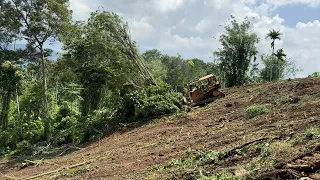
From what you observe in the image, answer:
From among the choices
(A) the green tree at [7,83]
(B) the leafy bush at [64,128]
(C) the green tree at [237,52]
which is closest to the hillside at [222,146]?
(B) the leafy bush at [64,128]

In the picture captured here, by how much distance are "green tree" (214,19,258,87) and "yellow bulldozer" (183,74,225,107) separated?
18107 millimetres

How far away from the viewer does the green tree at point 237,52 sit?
1389 inches

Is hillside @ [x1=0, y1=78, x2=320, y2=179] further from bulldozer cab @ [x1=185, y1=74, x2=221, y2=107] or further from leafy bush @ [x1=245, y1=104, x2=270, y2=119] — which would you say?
bulldozer cab @ [x1=185, y1=74, x2=221, y2=107]

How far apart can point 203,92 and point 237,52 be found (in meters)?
19.9

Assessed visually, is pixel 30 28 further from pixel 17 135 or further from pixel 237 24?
pixel 237 24

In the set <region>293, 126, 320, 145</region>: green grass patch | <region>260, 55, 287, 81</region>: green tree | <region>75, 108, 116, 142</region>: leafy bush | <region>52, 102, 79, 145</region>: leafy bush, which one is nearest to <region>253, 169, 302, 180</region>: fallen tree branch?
<region>293, 126, 320, 145</region>: green grass patch

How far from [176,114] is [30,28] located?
28.5 feet

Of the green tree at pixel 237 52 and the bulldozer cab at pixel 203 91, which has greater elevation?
the green tree at pixel 237 52

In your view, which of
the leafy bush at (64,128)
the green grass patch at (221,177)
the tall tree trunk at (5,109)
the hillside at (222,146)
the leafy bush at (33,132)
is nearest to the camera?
the green grass patch at (221,177)

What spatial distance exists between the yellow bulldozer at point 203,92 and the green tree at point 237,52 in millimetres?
18107

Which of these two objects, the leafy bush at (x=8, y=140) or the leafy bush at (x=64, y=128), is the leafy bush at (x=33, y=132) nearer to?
the leafy bush at (x=8, y=140)

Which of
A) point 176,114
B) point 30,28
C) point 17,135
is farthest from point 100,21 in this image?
point 17,135

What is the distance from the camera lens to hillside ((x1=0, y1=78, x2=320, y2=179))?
17.9 feet

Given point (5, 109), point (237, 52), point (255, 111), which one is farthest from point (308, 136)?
point (237, 52)
